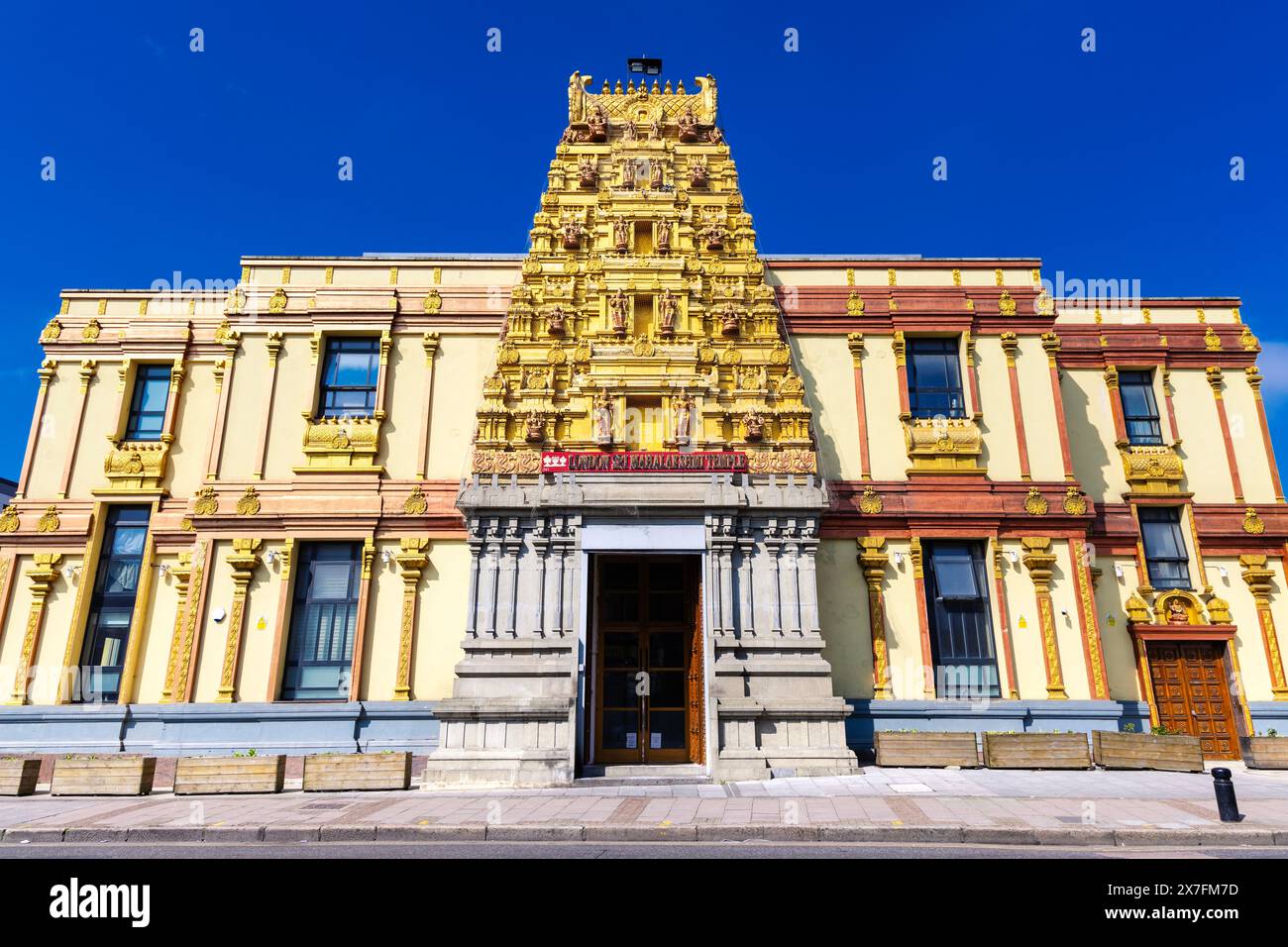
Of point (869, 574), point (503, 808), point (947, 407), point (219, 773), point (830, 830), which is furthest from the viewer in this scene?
point (947, 407)

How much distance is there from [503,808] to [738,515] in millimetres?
8412

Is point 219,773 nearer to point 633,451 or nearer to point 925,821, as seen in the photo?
point 633,451

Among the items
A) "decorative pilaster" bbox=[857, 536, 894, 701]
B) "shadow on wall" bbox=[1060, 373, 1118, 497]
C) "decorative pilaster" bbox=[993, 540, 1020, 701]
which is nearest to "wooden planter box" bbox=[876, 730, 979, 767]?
"decorative pilaster" bbox=[857, 536, 894, 701]

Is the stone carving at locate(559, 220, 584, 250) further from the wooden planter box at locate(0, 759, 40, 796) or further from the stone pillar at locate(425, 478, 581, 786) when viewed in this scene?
the wooden planter box at locate(0, 759, 40, 796)

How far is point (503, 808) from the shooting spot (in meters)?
12.4

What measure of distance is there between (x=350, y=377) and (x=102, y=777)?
11440mm

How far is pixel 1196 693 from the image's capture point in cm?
1953

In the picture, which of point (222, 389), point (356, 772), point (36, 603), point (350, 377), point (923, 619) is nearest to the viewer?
point (356, 772)

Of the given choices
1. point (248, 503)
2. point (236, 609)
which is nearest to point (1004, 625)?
point (236, 609)

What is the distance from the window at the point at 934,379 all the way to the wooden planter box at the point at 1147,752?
8973mm

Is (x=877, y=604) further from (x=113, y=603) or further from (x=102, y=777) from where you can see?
(x=113, y=603)

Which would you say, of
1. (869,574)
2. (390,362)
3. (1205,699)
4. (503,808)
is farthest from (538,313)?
(1205,699)

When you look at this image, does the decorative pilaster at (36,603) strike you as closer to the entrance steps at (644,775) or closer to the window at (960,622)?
the entrance steps at (644,775)

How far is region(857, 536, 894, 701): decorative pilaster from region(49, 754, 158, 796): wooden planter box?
16735 millimetres
